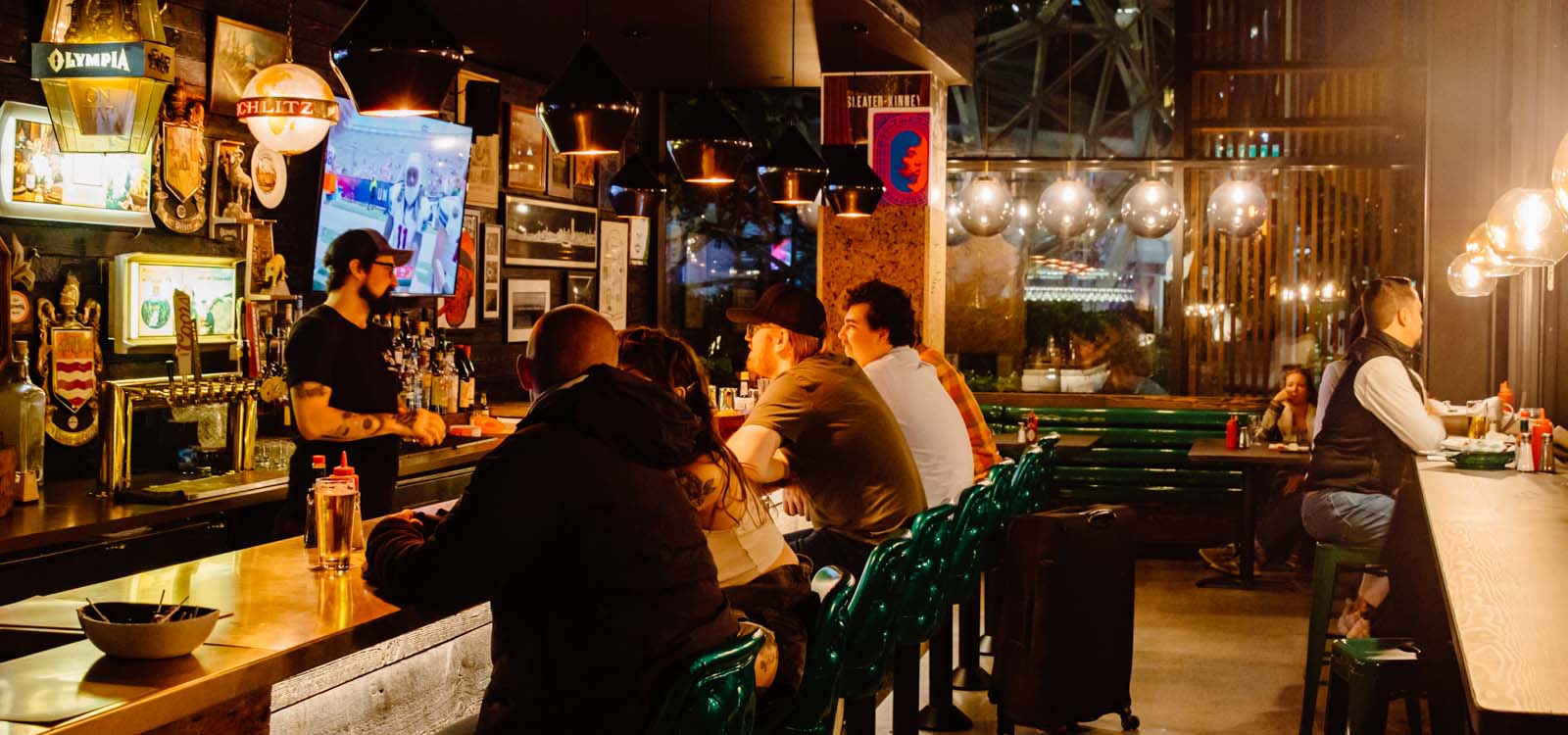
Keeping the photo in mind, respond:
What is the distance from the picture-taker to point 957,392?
6.48m

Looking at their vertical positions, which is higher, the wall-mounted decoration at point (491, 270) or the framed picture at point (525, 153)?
the framed picture at point (525, 153)

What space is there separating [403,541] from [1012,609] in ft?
9.48

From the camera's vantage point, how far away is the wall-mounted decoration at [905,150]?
8.98m

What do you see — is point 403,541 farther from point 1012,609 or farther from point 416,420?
point 1012,609

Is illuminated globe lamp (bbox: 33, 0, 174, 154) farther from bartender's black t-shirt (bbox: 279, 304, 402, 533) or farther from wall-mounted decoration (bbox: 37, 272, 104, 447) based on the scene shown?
bartender's black t-shirt (bbox: 279, 304, 402, 533)

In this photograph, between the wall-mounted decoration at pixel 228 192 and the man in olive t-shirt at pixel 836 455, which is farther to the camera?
the wall-mounted decoration at pixel 228 192

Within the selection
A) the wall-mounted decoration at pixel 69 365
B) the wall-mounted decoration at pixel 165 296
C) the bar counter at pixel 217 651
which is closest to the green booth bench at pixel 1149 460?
the wall-mounted decoration at pixel 165 296

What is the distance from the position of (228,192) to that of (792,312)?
2684mm

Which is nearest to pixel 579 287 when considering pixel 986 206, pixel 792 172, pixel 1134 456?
pixel 986 206

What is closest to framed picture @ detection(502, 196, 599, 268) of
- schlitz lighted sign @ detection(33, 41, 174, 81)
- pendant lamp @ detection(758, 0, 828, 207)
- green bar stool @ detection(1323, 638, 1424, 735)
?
pendant lamp @ detection(758, 0, 828, 207)

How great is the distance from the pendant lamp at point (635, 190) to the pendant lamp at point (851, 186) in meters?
0.88

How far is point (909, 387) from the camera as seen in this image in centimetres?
520

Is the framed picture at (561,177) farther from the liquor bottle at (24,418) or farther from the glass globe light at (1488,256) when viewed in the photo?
the glass globe light at (1488,256)

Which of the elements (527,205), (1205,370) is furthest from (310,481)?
(1205,370)
